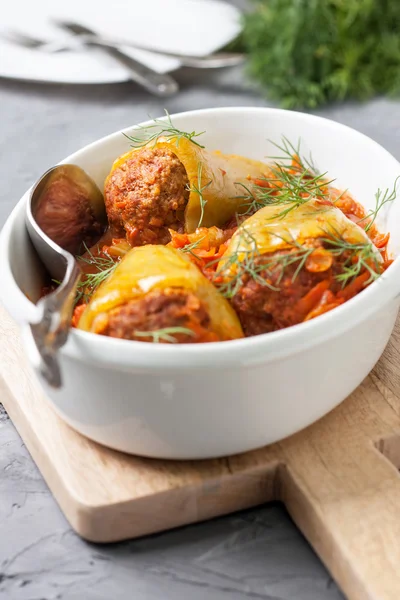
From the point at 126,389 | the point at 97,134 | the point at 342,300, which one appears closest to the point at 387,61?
the point at 97,134

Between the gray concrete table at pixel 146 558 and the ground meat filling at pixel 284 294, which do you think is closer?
the gray concrete table at pixel 146 558

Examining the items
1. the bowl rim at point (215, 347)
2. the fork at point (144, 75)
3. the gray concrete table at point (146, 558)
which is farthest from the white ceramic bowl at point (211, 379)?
the fork at point (144, 75)

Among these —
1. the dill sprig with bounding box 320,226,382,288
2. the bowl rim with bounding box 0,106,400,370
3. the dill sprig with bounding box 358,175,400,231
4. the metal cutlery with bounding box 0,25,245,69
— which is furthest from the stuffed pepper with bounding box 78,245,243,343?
the metal cutlery with bounding box 0,25,245,69

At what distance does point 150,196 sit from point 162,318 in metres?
0.76

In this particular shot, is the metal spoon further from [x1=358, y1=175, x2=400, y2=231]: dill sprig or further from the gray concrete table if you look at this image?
[x1=358, y1=175, x2=400, y2=231]: dill sprig

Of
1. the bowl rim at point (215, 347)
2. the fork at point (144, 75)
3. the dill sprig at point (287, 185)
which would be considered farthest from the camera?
the fork at point (144, 75)

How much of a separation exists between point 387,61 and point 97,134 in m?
1.87

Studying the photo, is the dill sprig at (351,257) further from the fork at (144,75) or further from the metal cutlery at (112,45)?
the metal cutlery at (112,45)

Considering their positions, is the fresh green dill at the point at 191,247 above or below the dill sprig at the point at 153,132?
below

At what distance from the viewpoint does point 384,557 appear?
7.45ft

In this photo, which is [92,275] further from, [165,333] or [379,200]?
[379,200]

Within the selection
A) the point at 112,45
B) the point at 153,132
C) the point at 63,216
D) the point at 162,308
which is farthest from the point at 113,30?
the point at 162,308

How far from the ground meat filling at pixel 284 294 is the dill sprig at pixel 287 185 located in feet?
0.93

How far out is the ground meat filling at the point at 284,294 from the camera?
8.18 ft
